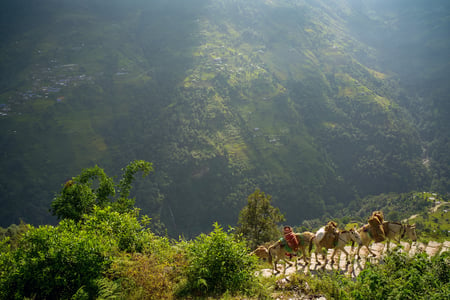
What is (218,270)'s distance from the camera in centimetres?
964

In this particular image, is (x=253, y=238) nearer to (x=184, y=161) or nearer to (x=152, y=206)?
(x=152, y=206)

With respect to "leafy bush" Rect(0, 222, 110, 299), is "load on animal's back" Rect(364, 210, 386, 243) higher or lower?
lower

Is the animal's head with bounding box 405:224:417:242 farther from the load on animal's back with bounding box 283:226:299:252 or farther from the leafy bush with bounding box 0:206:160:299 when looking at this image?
the leafy bush with bounding box 0:206:160:299

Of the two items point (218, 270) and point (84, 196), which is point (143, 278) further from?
point (84, 196)

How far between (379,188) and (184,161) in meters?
124

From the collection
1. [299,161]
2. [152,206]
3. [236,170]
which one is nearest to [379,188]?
[299,161]

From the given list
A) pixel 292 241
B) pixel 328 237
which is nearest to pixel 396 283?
pixel 328 237

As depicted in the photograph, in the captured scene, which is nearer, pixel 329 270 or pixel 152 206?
pixel 329 270

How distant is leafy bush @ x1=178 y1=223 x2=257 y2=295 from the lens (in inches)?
376

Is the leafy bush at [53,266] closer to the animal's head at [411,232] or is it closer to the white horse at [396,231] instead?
the white horse at [396,231]

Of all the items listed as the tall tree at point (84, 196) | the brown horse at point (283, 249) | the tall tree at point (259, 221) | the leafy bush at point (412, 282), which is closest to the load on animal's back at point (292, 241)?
the brown horse at point (283, 249)

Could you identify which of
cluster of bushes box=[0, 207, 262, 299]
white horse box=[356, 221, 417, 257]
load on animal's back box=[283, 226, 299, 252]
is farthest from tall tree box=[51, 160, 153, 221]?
white horse box=[356, 221, 417, 257]

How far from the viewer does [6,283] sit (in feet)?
30.7

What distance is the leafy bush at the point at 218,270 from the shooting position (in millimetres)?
9555
